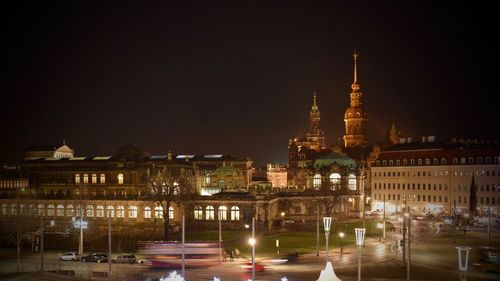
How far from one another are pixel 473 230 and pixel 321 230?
24.9 meters

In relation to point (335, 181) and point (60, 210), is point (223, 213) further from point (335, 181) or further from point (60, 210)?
point (60, 210)

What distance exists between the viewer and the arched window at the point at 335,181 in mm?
138900

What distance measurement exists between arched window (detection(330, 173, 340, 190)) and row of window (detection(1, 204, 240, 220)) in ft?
96.5

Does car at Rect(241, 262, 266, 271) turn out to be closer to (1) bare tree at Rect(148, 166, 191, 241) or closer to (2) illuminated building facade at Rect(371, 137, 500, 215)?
(1) bare tree at Rect(148, 166, 191, 241)

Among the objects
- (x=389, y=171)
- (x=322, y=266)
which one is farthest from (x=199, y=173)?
(x=322, y=266)

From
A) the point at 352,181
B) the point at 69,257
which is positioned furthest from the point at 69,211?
the point at 352,181

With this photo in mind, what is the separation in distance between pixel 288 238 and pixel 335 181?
1721 inches

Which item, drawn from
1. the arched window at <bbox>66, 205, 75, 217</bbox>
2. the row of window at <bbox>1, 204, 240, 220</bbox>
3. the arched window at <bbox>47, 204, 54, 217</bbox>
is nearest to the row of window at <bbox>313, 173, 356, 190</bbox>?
the row of window at <bbox>1, 204, 240, 220</bbox>

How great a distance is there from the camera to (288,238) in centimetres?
9806

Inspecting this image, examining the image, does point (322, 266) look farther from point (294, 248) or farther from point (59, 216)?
point (59, 216)

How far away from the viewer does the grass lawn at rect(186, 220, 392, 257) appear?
84.9 m

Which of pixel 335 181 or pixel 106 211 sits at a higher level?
pixel 335 181

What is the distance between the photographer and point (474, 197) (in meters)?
123

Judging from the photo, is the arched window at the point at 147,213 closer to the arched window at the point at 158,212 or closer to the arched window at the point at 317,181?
the arched window at the point at 158,212
